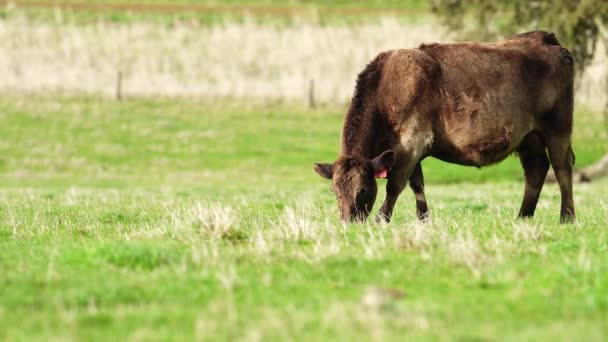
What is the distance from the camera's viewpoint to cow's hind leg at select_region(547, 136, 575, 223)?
1231cm

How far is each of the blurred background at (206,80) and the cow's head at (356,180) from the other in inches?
718

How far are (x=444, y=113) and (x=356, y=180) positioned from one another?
5.02ft

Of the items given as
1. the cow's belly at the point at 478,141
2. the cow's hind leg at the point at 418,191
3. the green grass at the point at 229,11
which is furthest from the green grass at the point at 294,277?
the green grass at the point at 229,11

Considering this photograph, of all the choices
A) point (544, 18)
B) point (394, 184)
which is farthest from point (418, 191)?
Result: point (544, 18)

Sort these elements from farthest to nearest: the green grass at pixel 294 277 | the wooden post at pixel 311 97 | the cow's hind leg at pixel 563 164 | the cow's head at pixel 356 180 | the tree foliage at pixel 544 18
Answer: the wooden post at pixel 311 97 < the tree foliage at pixel 544 18 < the cow's hind leg at pixel 563 164 < the cow's head at pixel 356 180 < the green grass at pixel 294 277

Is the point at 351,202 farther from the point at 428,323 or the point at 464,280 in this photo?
the point at 428,323

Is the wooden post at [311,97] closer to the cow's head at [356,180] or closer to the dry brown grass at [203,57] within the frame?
the dry brown grass at [203,57]

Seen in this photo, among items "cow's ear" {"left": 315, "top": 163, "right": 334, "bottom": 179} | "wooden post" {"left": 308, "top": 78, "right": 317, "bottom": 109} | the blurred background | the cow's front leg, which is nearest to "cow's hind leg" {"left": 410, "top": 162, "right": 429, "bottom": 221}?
the cow's front leg

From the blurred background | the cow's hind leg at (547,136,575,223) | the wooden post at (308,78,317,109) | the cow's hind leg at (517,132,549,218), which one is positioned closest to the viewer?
the cow's hind leg at (547,136,575,223)

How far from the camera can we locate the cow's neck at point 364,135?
37.7ft

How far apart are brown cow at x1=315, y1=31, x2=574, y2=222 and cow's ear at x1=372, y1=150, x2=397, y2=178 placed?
0.5 inches

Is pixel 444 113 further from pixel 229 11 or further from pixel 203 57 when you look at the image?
pixel 229 11

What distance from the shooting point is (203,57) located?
52719 mm

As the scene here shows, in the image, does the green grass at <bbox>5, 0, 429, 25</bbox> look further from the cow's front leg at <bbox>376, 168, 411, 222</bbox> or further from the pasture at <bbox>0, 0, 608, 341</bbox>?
the cow's front leg at <bbox>376, 168, 411, 222</bbox>
